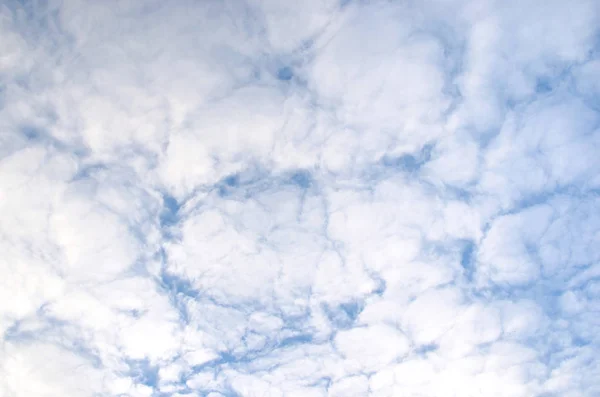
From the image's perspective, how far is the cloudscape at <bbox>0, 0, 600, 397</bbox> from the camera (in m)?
10.9

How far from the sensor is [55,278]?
1404 centimetres

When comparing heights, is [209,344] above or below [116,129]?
below

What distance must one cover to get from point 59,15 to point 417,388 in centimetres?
1810

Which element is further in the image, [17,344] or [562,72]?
[17,344]

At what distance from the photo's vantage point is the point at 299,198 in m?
13.3

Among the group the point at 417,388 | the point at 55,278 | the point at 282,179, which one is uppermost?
the point at 282,179

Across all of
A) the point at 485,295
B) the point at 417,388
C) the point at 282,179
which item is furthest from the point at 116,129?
the point at 417,388

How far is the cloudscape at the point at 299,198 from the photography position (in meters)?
10.9

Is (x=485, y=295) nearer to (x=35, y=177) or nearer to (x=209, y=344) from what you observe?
(x=209, y=344)

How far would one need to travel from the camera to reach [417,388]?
56.7ft

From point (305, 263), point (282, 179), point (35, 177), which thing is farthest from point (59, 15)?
point (305, 263)

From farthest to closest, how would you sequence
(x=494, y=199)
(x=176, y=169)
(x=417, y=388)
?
(x=417, y=388) → (x=494, y=199) → (x=176, y=169)

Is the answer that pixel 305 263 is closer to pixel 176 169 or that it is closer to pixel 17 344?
pixel 176 169

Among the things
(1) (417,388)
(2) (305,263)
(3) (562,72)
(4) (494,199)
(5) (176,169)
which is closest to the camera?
(3) (562,72)
